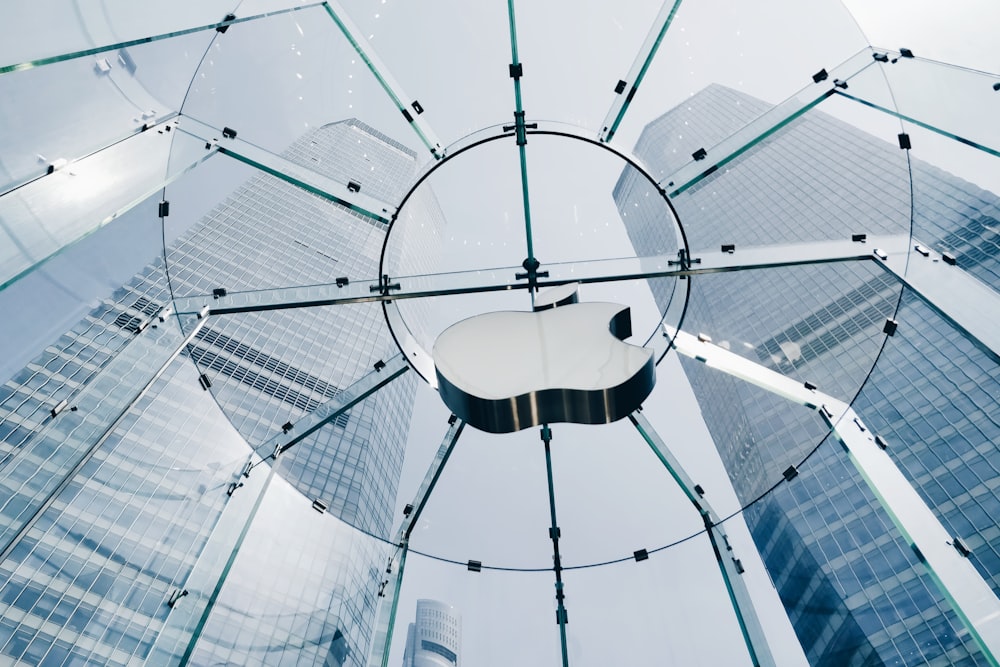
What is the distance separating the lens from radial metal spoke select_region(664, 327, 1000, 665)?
364cm

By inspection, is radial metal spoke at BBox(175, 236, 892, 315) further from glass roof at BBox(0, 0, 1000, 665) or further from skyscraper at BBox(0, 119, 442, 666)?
skyscraper at BBox(0, 119, 442, 666)

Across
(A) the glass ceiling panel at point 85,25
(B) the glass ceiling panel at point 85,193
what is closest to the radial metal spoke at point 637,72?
(A) the glass ceiling panel at point 85,25

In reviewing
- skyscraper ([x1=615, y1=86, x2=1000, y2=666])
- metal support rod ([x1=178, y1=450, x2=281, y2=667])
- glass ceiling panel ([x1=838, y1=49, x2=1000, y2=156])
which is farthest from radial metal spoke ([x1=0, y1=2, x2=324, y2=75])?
glass ceiling panel ([x1=838, y1=49, x2=1000, y2=156])

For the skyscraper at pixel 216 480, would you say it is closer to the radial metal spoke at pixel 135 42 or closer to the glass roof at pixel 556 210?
the glass roof at pixel 556 210

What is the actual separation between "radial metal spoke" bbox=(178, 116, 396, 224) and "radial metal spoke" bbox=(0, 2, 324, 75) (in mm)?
727

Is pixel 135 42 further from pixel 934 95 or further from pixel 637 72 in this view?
pixel 934 95

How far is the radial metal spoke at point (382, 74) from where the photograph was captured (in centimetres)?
552

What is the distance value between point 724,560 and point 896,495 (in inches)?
68.6

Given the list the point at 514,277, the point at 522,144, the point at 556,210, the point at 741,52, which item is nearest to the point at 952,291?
the point at 741,52

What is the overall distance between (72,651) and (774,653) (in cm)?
4366

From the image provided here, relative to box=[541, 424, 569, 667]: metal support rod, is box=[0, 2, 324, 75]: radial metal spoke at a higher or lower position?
higher

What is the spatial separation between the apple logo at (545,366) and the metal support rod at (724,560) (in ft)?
3.19

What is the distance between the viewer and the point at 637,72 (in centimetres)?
527

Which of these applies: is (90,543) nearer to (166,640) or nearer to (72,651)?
(72,651)
